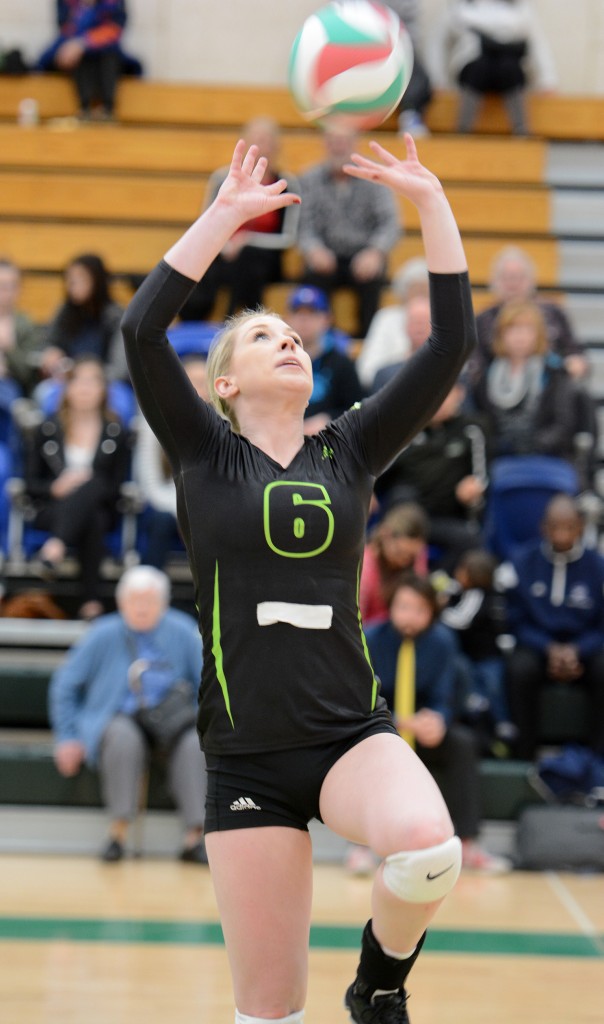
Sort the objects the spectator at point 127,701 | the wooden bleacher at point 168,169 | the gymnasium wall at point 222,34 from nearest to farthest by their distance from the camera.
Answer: the spectator at point 127,701 → the wooden bleacher at point 168,169 → the gymnasium wall at point 222,34

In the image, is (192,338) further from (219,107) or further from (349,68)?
(349,68)

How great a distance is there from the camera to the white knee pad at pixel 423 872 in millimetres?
2492

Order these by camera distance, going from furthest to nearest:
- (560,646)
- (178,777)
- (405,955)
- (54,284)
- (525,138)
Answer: (525,138) → (54,284) → (560,646) → (178,777) → (405,955)

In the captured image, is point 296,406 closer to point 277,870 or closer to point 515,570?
point 277,870

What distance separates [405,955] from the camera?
8.68 ft

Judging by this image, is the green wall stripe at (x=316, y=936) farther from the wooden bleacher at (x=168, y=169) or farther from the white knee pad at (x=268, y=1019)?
the wooden bleacher at (x=168, y=169)

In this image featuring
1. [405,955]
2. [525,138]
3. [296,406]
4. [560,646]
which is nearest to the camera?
[405,955]

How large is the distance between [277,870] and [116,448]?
474 centimetres

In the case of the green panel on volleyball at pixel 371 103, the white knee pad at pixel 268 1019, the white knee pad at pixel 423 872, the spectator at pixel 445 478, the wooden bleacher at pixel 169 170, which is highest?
the wooden bleacher at pixel 169 170

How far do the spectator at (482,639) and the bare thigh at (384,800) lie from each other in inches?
148

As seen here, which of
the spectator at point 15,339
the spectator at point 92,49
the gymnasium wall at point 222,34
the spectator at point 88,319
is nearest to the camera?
the spectator at point 15,339

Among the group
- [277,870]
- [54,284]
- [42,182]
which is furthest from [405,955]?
[42,182]

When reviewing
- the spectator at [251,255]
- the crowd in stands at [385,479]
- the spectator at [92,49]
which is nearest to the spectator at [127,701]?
the crowd in stands at [385,479]

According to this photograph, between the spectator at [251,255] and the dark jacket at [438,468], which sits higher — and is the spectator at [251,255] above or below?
above
